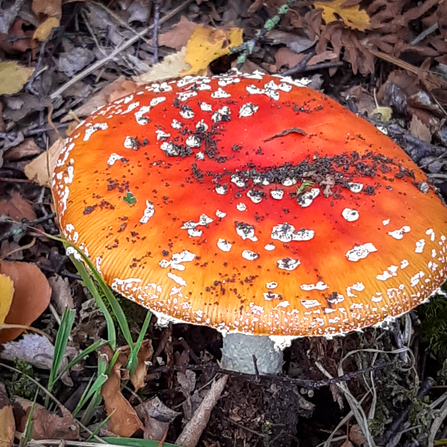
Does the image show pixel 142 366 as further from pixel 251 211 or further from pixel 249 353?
pixel 251 211

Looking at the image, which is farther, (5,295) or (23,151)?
(23,151)

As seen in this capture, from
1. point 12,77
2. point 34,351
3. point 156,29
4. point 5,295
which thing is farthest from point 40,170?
point 156,29

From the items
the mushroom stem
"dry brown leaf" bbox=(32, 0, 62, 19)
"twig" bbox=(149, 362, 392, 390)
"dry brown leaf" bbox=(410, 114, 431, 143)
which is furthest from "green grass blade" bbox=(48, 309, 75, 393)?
"dry brown leaf" bbox=(410, 114, 431, 143)

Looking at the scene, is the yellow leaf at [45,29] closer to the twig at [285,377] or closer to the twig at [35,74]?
the twig at [35,74]

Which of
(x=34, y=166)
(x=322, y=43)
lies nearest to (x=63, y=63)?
(x=34, y=166)

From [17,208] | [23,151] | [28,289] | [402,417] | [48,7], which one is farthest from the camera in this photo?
[48,7]

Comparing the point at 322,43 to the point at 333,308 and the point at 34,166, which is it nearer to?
the point at 34,166
